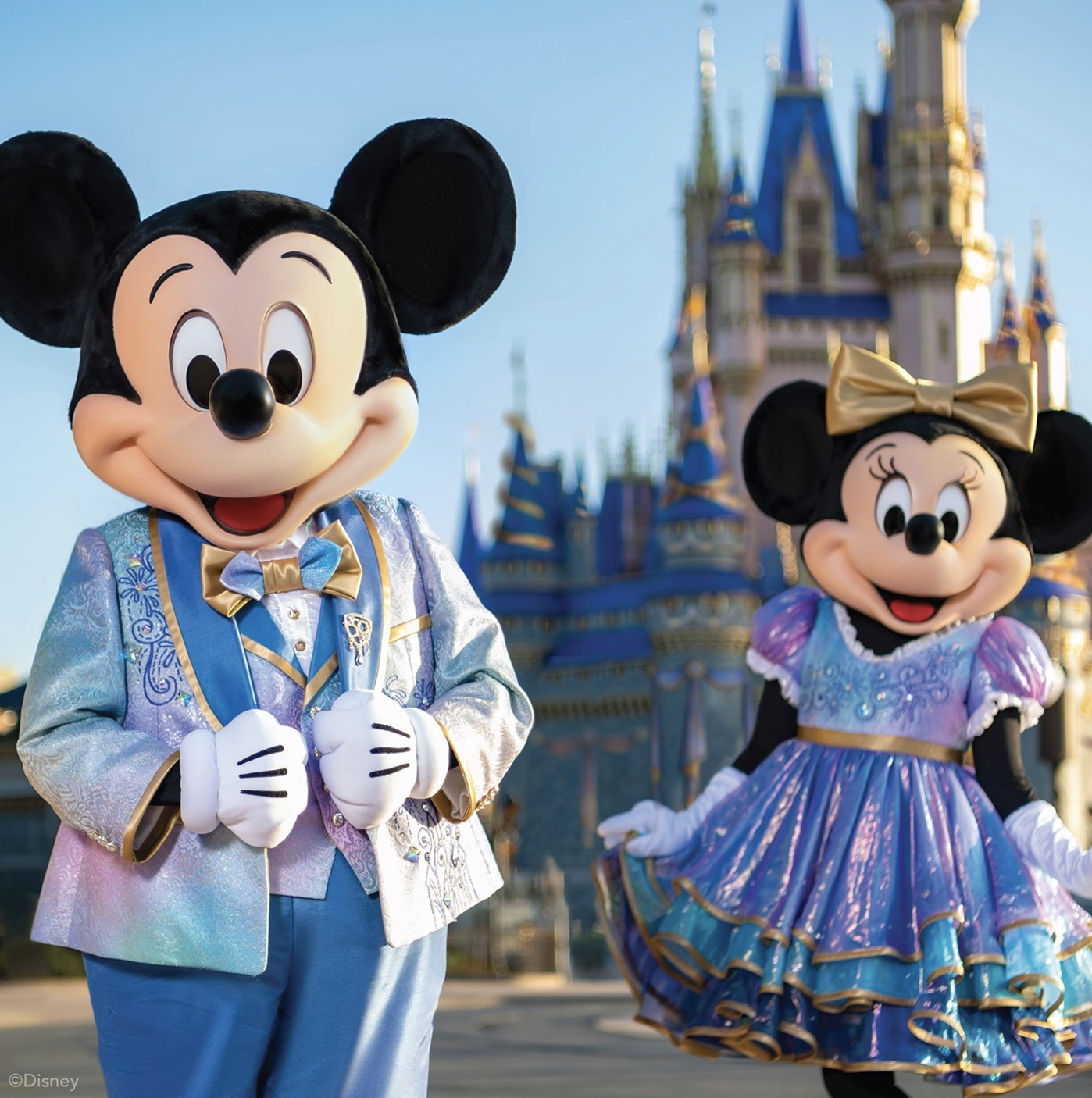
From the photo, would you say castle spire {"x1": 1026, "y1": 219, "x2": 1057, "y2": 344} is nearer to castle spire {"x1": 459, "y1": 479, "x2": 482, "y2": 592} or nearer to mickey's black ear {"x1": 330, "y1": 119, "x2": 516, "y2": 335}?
castle spire {"x1": 459, "y1": 479, "x2": 482, "y2": 592}

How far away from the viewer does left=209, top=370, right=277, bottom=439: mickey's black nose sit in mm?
2486

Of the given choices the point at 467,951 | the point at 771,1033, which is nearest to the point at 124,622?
the point at 771,1033

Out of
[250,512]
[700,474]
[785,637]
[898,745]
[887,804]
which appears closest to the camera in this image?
[250,512]

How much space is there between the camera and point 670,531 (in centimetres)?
2539

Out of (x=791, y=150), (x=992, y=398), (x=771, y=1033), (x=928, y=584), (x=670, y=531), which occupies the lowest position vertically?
(x=670, y=531)

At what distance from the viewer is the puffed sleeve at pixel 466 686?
2.59 metres

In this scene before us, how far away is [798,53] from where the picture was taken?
34.6 m

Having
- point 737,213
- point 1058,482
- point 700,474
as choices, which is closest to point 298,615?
point 1058,482

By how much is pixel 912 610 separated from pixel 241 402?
1.95m

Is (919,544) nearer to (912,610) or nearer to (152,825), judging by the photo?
(912,610)

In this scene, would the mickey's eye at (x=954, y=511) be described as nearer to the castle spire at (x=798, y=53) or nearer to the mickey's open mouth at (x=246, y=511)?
the mickey's open mouth at (x=246, y=511)

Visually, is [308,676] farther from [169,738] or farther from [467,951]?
[467,951]

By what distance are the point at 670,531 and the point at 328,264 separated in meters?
22.8


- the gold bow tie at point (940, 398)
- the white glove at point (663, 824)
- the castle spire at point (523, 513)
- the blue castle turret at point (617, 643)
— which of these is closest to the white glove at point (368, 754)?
the white glove at point (663, 824)
